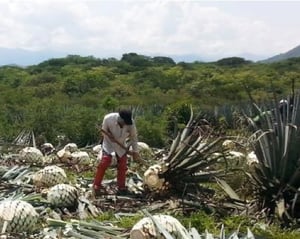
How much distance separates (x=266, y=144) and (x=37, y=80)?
153ft

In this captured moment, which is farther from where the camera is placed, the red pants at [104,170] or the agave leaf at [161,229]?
the red pants at [104,170]

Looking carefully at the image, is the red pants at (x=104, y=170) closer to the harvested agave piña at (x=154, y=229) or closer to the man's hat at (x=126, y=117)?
the man's hat at (x=126, y=117)

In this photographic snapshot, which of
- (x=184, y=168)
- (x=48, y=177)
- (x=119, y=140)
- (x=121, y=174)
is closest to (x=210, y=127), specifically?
(x=184, y=168)

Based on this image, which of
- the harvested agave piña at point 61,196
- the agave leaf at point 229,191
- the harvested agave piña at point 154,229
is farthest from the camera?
the harvested agave piña at point 61,196

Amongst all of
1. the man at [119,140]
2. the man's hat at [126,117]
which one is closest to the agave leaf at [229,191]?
the man at [119,140]

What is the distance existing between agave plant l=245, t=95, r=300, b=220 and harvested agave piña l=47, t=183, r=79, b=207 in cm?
213

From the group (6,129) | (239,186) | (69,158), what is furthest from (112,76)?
(239,186)

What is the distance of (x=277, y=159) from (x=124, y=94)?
122 ft

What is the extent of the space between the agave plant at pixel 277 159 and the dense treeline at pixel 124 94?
426 mm

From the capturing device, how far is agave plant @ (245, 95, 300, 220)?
7109 millimetres

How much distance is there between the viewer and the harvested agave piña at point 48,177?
870 centimetres

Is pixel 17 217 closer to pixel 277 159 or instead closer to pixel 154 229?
pixel 154 229

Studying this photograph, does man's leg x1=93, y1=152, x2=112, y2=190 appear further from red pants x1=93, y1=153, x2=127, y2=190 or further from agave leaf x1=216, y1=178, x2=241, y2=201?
agave leaf x1=216, y1=178, x2=241, y2=201

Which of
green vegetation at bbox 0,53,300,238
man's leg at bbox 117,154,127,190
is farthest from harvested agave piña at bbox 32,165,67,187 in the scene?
green vegetation at bbox 0,53,300,238
